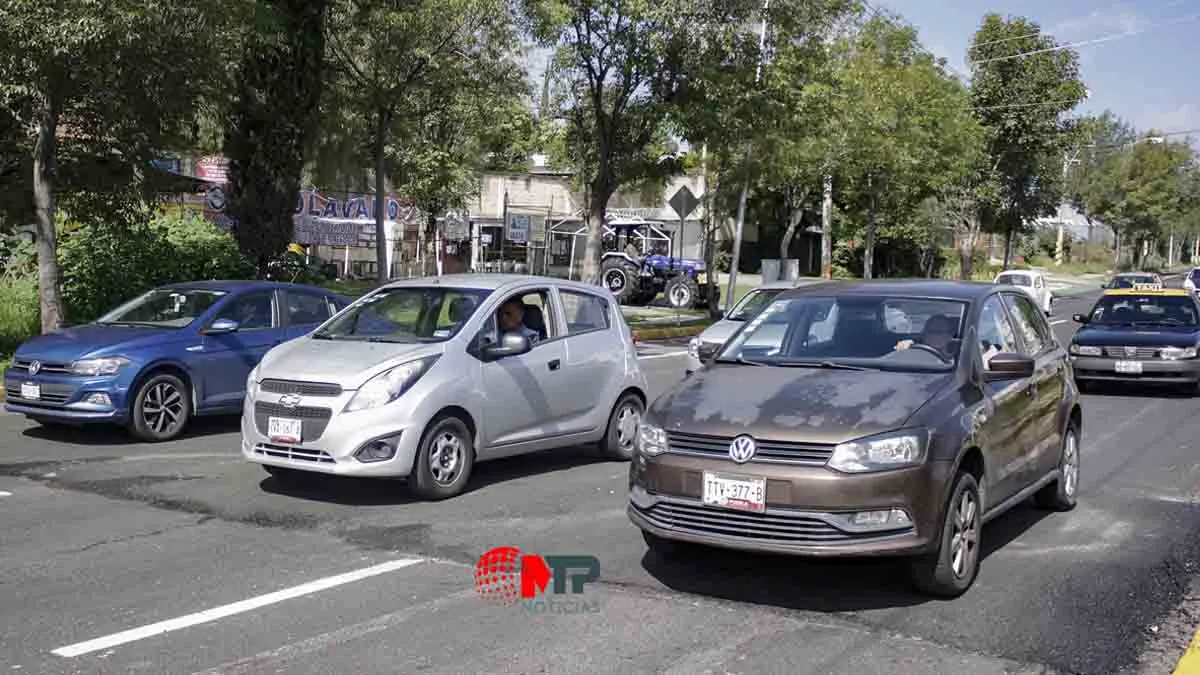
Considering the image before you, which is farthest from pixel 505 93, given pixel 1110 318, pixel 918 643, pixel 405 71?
pixel 918 643

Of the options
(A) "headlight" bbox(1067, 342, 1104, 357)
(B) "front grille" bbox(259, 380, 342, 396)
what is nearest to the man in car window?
(B) "front grille" bbox(259, 380, 342, 396)

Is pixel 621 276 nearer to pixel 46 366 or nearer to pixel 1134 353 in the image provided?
pixel 1134 353

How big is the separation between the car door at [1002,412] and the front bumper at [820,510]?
88 centimetres

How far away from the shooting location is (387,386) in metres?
8.12

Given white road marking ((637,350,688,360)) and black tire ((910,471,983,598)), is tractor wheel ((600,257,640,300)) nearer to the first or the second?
white road marking ((637,350,688,360))

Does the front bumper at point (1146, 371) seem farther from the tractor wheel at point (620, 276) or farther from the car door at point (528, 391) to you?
the tractor wheel at point (620, 276)

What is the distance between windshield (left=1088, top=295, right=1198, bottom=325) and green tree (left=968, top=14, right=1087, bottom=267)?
29934 millimetres

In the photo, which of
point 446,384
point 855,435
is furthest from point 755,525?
point 446,384

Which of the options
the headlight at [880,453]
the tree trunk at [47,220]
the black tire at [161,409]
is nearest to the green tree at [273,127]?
the tree trunk at [47,220]

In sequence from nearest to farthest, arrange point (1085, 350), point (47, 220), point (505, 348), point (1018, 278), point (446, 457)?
1. point (446, 457)
2. point (505, 348)
3. point (47, 220)
4. point (1085, 350)
5. point (1018, 278)

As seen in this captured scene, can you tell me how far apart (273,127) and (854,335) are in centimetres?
1367

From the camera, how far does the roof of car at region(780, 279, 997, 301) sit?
7301mm

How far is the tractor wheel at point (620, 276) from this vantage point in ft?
102

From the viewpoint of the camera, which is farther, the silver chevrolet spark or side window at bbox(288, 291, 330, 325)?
side window at bbox(288, 291, 330, 325)
